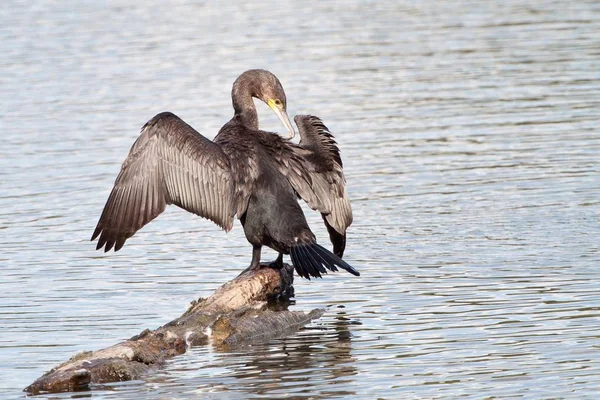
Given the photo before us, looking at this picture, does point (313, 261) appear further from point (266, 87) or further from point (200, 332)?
point (266, 87)

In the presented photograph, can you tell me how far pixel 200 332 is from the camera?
298 inches

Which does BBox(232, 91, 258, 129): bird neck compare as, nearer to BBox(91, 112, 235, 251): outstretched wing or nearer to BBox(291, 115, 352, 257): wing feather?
BBox(291, 115, 352, 257): wing feather

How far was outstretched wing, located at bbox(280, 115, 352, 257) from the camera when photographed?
28.5 ft

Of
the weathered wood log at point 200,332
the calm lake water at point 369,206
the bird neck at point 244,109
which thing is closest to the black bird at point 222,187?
the weathered wood log at point 200,332

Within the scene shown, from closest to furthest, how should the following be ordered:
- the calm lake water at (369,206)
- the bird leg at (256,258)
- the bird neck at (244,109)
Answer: the calm lake water at (369,206)
the bird leg at (256,258)
the bird neck at (244,109)

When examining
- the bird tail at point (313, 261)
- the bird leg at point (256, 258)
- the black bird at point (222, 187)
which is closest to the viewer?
the bird tail at point (313, 261)

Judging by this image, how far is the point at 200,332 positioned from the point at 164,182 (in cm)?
126

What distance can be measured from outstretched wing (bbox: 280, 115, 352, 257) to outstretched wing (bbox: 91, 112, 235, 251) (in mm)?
525

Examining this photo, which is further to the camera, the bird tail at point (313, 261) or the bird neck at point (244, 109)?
the bird neck at point (244, 109)

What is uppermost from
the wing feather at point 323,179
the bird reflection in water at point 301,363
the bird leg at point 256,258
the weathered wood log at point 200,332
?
the wing feather at point 323,179

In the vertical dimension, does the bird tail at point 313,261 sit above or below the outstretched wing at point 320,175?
below

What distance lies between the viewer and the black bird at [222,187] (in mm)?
8266

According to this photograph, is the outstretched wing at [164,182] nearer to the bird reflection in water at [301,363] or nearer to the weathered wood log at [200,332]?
the weathered wood log at [200,332]

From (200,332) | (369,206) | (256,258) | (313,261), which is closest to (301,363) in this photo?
(200,332)
